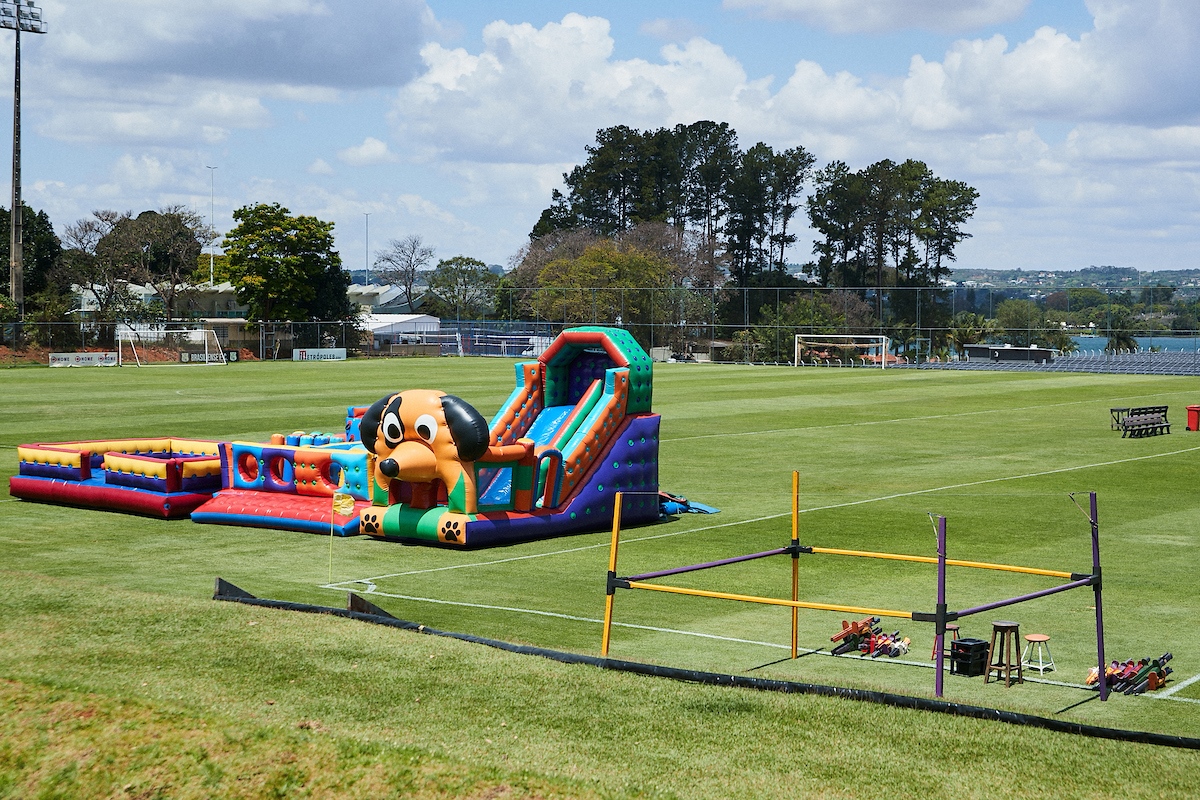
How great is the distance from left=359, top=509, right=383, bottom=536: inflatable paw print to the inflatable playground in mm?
23

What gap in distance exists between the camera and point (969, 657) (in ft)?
37.3

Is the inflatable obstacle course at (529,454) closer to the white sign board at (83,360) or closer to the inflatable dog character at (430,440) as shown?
the inflatable dog character at (430,440)

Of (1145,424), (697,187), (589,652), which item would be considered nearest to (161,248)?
(697,187)

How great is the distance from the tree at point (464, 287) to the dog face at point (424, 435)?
12414cm

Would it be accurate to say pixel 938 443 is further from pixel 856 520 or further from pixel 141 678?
pixel 141 678

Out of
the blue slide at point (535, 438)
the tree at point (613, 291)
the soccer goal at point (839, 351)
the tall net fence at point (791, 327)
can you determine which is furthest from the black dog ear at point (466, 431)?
the tree at point (613, 291)

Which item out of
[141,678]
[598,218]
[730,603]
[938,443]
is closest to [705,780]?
[141,678]

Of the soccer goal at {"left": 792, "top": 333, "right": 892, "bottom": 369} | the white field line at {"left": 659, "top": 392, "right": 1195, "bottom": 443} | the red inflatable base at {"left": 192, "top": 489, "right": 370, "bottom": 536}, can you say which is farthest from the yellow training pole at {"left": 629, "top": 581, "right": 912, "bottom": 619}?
the soccer goal at {"left": 792, "top": 333, "right": 892, "bottom": 369}

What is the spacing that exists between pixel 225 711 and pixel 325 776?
1.32 m

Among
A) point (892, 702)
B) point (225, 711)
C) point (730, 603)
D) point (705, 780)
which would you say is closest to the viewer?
point (705, 780)

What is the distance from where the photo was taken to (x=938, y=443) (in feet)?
108

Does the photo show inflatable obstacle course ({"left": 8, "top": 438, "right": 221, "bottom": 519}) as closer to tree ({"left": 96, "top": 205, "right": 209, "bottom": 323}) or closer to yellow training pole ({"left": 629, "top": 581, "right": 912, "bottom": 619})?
yellow training pole ({"left": 629, "top": 581, "right": 912, "bottom": 619})

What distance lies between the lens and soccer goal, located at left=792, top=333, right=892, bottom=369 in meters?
79.2

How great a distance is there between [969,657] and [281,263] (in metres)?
85.3
